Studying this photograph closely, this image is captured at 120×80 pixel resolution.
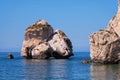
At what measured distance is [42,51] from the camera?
429 feet

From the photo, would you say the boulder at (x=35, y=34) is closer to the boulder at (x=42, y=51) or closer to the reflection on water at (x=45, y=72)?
the boulder at (x=42, y=51)

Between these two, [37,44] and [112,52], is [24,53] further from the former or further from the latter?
[112,52]

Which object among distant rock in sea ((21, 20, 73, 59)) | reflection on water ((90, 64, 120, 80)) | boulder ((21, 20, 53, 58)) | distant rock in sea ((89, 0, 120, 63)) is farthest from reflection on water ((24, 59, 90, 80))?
boulder ((21, 20, 53, 58))

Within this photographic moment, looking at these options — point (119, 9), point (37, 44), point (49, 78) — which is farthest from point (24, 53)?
point (49, 78)

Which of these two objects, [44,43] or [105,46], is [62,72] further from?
[44,43]

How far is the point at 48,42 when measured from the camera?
445 ft

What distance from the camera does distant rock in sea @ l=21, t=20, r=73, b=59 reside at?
5221 inches

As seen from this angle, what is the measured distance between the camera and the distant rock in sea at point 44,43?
132625 mm

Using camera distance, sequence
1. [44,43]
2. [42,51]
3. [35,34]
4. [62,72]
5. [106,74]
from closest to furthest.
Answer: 1. [106,74]
2. [62,72]
3. [42,51]
4. [44,43]
5. [35,34]

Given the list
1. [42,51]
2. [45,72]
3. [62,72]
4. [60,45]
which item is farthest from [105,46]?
[60,45]

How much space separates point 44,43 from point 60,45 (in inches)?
199

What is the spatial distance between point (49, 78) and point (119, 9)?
58.3 m

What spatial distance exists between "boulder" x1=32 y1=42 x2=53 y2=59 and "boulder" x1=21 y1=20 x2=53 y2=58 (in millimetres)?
5836

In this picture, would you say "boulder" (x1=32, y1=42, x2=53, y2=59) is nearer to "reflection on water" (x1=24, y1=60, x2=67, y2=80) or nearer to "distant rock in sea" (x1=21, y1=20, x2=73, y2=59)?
"distant rock in sea" (x1=21, y1=20, x2=73, y2=59)
